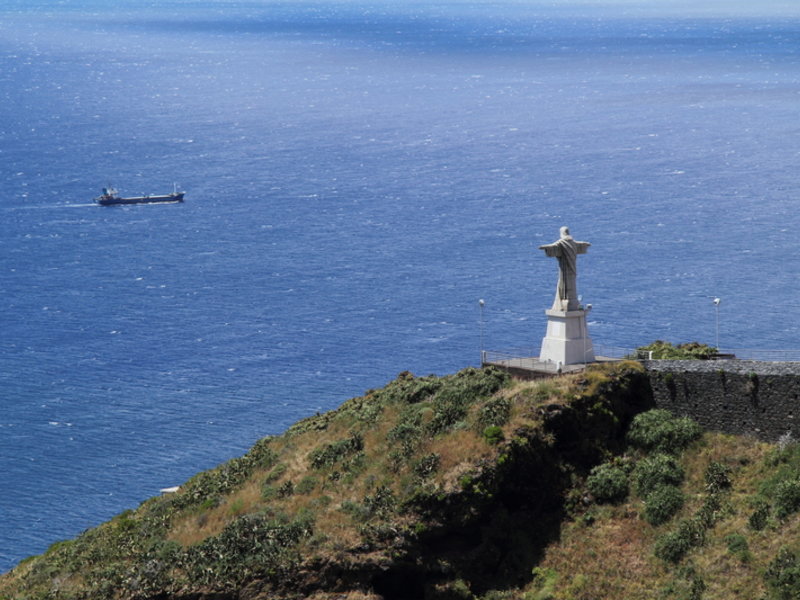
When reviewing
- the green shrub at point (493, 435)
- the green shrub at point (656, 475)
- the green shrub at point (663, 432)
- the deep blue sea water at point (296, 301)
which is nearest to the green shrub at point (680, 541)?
the green shrub at point (656, 475)

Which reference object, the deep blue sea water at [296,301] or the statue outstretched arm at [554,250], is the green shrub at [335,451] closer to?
the statue outstretched arm at [554,250]

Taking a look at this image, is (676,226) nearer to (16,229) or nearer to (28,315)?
(28,315)

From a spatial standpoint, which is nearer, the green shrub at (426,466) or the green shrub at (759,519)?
the green shrub at (759,519)

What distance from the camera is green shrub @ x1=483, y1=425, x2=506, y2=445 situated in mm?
48125

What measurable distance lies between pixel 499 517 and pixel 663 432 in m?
6.83

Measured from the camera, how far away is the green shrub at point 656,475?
47.2 metres

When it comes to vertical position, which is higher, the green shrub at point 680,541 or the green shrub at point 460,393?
the green shrub at point 460,393

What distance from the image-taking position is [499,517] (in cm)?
4697

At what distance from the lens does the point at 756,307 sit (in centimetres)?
→ 12875

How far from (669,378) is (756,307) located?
269 feet

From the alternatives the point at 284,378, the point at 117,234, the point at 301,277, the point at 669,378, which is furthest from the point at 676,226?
the point at 669,378

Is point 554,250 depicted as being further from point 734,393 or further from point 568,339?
point 734,393

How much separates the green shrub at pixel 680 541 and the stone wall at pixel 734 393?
4987 millimetres

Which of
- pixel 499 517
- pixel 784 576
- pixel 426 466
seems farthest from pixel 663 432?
pixel 784 576
